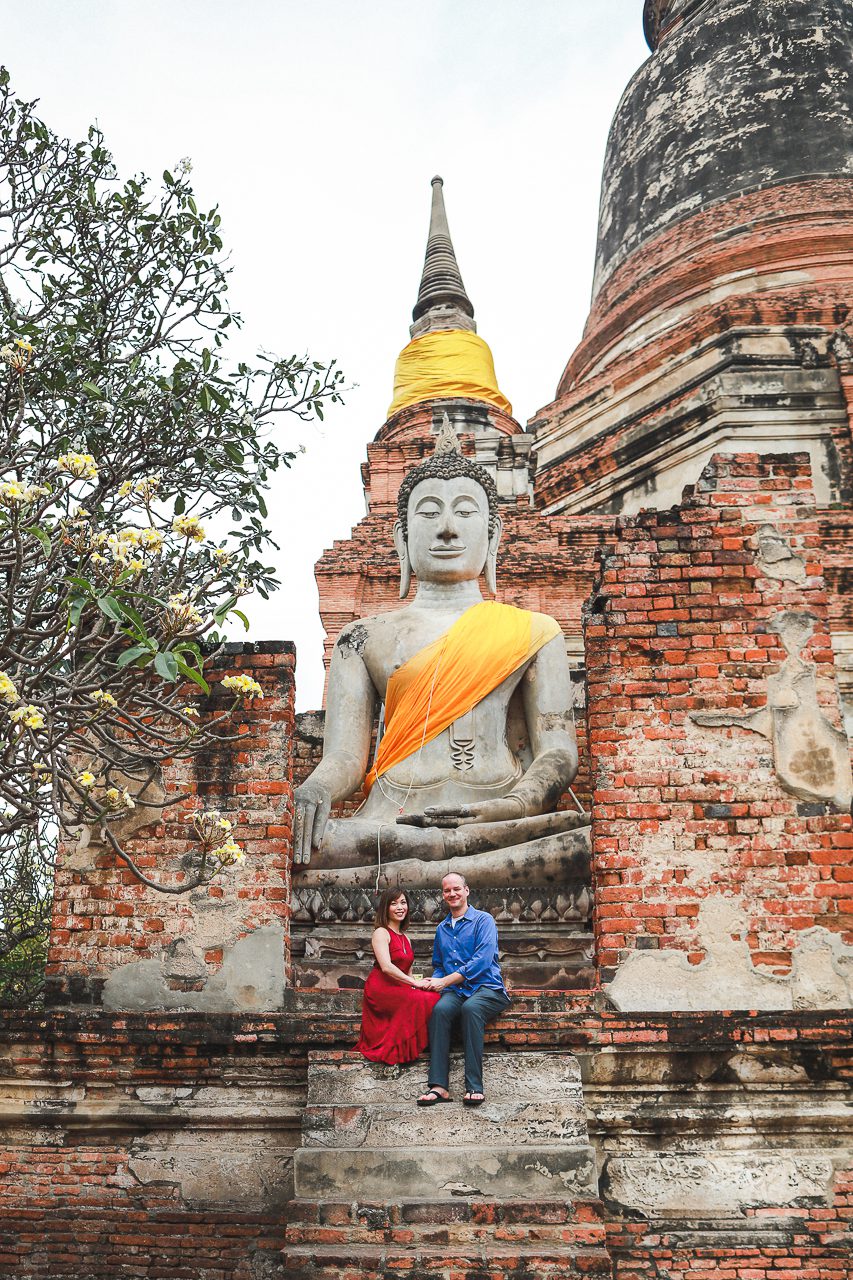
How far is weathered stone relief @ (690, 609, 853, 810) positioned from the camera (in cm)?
545

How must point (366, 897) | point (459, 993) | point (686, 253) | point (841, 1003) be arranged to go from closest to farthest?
point (459, 993)
point (841, 1003)
point (366, 897)
point (686, 253)

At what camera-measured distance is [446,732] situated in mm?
7113

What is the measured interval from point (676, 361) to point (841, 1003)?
8.43 m

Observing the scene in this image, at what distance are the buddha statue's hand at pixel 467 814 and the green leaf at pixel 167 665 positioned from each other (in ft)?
7.40

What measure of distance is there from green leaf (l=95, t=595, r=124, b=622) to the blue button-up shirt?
1.57 m

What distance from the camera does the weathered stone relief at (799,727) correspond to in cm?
545

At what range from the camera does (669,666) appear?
565 centimetres

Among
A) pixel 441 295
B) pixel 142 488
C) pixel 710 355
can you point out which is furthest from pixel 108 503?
pixel 441 295

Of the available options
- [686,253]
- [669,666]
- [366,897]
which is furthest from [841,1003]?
[686,253]

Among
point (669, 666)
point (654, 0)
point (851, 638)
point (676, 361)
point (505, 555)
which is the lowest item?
point (669, 666)

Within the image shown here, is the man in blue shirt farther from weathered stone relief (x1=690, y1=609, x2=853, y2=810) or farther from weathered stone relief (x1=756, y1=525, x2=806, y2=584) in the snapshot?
weathered stone relief (x1=756, y1=525, x2=806, y2=584)

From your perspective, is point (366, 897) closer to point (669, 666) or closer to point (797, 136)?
point (669, 666)

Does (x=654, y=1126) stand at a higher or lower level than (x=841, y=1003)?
lower

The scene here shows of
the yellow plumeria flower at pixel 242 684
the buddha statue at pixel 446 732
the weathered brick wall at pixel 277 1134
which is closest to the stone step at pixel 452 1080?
the weathered brick wall at pixel 277 1134
